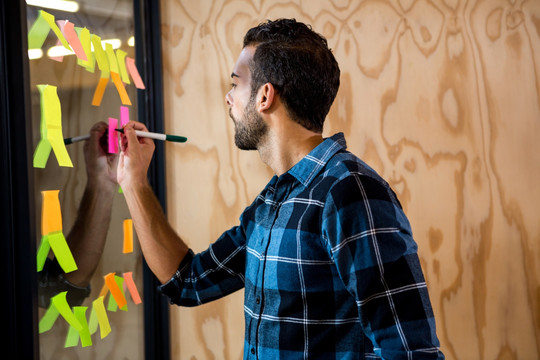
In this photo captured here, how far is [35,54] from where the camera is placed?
1095mm

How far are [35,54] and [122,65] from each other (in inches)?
15.1

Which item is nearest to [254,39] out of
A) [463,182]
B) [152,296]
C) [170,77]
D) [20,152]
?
[20,152]

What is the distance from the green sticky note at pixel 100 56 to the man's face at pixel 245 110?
1.31 ft

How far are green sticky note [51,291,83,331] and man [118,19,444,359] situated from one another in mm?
205

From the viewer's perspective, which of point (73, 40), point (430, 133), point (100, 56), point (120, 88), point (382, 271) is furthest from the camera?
point (430, 133)

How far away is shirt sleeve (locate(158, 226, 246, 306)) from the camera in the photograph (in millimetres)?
1236

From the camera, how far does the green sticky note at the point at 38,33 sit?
3.54 feet

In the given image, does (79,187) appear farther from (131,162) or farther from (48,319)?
(48,319)

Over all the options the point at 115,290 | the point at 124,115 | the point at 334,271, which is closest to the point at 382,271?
the point at 334,271

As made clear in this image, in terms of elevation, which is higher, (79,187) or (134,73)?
(134,73)

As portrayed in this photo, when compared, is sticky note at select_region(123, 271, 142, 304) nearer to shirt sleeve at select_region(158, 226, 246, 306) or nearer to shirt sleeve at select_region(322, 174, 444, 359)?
shirt sleeve at select_region(158, 226, 246, 306)

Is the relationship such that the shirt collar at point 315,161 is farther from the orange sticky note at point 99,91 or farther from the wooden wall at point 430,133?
the wooden wall at point 430,133

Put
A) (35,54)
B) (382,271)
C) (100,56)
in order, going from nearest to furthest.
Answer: (382,271)
(35,54)
(100,56)

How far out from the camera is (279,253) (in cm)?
100
